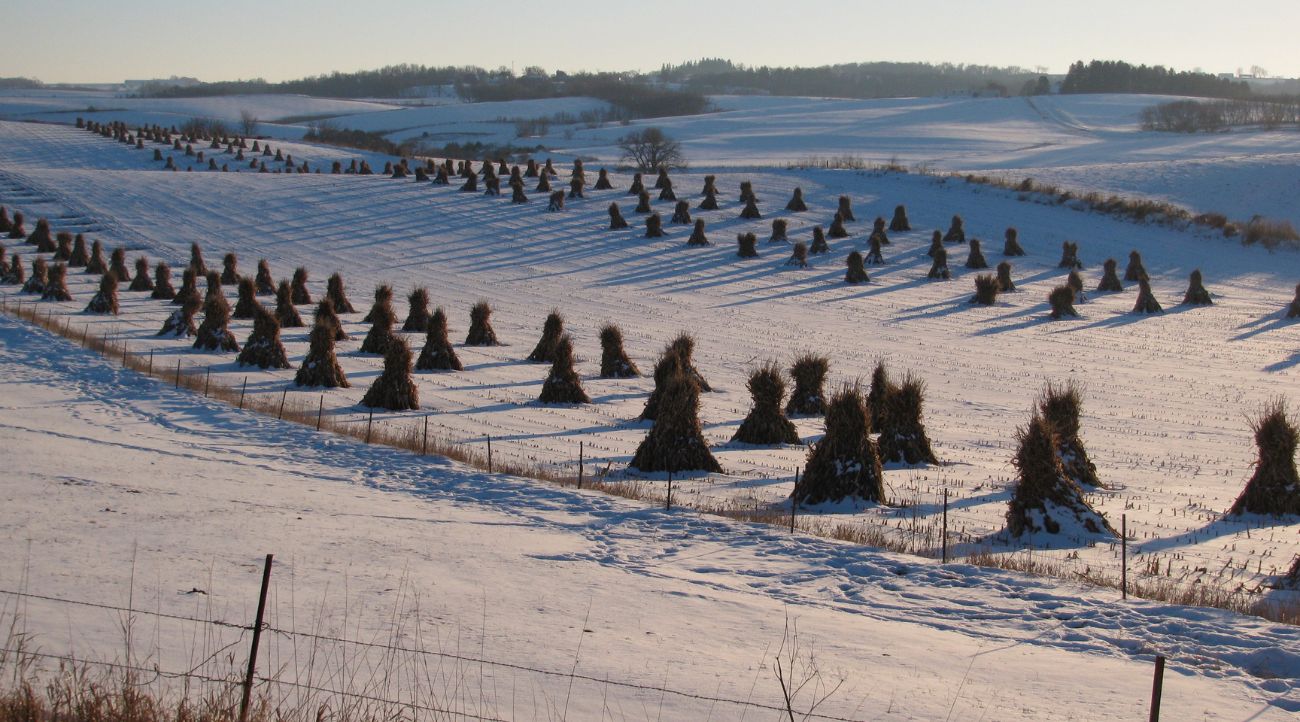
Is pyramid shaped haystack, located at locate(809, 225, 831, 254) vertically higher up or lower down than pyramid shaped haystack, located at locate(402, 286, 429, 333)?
higher up

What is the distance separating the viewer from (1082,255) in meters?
55.3

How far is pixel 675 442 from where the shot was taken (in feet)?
62.8

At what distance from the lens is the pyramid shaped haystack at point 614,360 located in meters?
29.5

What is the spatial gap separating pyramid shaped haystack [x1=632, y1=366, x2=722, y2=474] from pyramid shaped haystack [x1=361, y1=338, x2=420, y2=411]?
274 inches

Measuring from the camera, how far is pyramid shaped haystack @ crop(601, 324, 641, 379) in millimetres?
29469

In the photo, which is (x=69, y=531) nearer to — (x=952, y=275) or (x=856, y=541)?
(x=856, y=541)

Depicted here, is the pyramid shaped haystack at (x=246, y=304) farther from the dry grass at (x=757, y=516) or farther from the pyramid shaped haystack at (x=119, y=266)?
the pyramid shaped haystack at (x=119, y=266)

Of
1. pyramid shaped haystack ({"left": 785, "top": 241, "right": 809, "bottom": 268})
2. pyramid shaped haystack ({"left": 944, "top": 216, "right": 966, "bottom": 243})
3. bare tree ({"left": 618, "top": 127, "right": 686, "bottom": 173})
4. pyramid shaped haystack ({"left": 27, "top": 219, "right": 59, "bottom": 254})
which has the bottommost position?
pyramid shaped haystack ({"left": 27, "top": 219, "right": 59, "bottom": 254})

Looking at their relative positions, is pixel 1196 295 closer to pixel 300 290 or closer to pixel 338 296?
pixel 338 296

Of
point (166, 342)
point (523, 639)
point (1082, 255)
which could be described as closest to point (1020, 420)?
point (523, 639)

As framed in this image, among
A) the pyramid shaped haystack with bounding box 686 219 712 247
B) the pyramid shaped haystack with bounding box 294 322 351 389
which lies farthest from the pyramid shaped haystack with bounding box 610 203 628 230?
the pyramid shaped haystack with bounding box 294 322 351 389

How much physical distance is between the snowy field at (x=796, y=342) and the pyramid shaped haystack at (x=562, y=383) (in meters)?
0.52

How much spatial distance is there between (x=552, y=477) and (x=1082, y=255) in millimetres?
44149

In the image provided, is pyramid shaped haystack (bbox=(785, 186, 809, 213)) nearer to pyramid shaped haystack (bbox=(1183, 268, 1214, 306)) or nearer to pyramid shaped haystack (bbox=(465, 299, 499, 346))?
pyramid shaped haystack (bbox=(1183, 268, 1214, 306))
